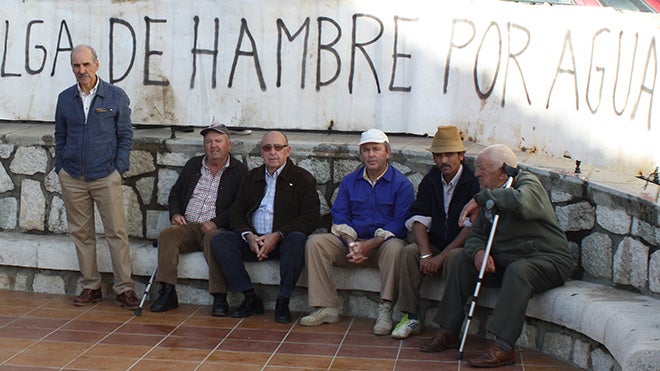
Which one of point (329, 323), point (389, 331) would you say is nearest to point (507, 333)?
point (389, 331)

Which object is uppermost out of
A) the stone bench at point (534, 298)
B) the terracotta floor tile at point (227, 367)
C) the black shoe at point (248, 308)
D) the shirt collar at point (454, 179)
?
the shirt collar at point (454, 179)

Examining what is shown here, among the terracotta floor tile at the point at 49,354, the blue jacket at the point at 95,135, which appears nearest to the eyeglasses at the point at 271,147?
the blue jacket at the point at 95,135

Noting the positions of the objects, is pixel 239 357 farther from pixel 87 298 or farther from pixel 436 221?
pixel 87 298

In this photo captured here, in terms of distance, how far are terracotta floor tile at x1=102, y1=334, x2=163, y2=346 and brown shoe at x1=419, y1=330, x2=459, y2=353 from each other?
1.69 meters

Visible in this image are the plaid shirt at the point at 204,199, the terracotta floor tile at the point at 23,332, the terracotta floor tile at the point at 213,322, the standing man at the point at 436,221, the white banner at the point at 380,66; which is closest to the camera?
the terracotta floor tile at the point at 23,332

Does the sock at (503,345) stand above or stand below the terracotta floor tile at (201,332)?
above

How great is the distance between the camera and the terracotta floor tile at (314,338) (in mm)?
6945

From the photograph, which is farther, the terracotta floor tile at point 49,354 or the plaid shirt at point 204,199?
the plaid shirt at point 204,199

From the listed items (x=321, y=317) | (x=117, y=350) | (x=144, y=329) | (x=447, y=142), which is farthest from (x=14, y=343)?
(x=447, y=142)

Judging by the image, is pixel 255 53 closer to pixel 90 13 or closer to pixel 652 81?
pixel 90 13

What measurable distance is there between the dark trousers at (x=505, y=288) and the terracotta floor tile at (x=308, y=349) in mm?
682

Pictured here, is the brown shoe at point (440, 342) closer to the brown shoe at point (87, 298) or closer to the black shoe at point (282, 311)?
the black shoe at point (282, 311)

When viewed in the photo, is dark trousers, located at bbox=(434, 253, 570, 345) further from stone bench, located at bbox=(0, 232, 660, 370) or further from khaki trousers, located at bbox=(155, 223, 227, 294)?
khaki trousers, located at bbox=(155, 223, 227, 294)

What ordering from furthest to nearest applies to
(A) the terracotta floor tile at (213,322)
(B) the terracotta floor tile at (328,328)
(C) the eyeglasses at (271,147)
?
(C) the eyeglasses at (271,147) → (A) the terracotta floor tile at (213,322) → (B) the terracotta floor tile at (328,328)
